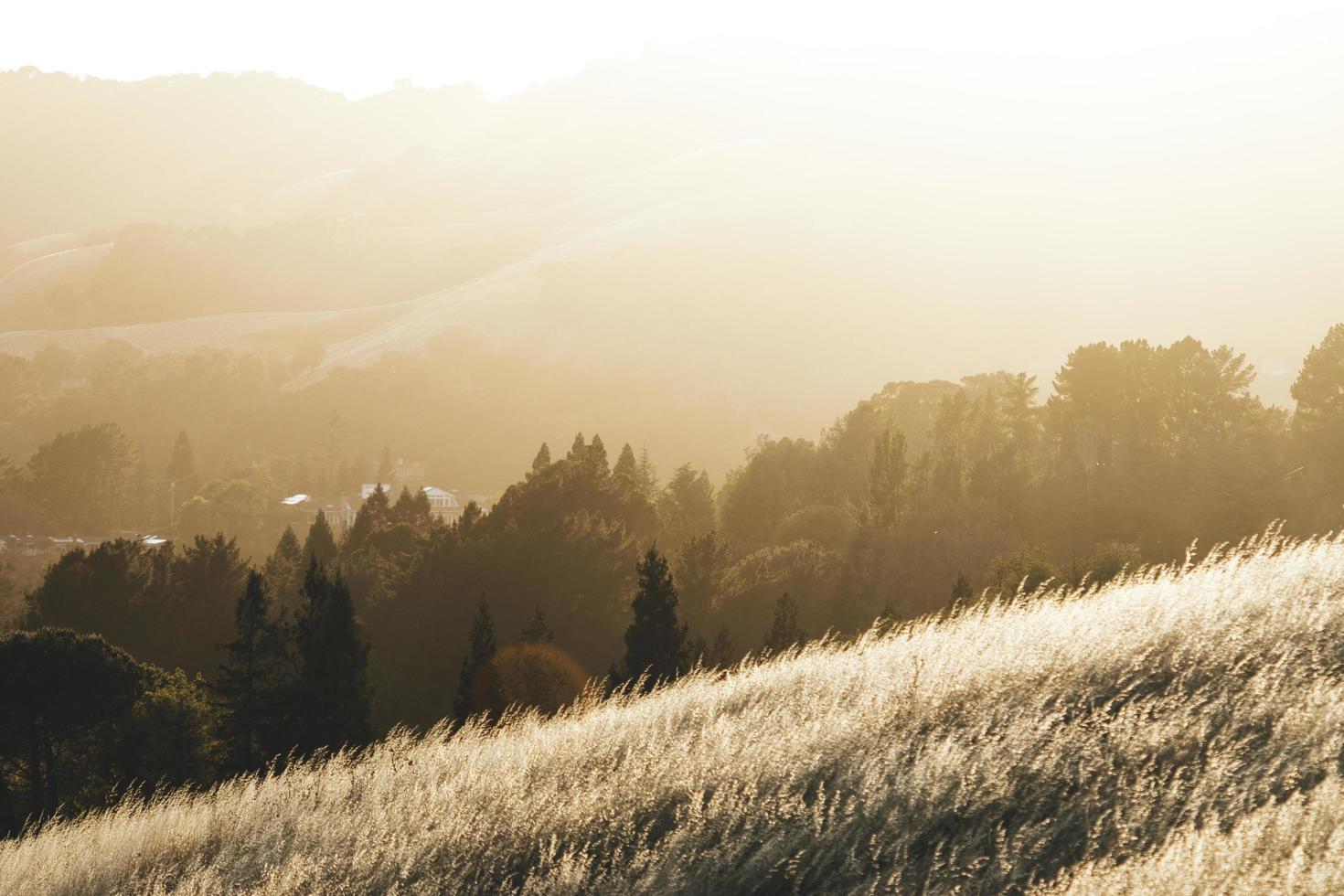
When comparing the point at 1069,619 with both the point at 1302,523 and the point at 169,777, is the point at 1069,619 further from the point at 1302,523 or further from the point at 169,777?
the point at 1302,523

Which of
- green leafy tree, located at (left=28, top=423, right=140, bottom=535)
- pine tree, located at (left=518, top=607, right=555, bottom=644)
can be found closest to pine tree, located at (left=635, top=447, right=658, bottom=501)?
pine tree, located at (left=518, top=607, right=555, bottom=644)

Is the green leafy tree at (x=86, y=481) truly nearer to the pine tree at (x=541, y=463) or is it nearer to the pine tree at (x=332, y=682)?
the pine tree at (x=541, y=463)

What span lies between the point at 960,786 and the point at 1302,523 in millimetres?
69446

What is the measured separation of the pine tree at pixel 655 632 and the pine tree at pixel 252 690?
14.4m

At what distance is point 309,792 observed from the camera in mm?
13070

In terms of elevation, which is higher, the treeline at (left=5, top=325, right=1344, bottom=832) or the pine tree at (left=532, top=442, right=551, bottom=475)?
the pine tree at (left=532, top=442, right=551, bottom=475)

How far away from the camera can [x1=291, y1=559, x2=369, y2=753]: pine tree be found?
42.6 m

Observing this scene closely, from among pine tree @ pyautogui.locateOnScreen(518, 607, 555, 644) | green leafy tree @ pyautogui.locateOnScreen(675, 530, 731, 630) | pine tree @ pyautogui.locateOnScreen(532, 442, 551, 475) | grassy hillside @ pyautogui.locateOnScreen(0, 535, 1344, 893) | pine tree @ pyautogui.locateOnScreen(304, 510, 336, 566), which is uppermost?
grassy hillside @ pyautogui.locateOnScreen(0, 535, 1344, 893)

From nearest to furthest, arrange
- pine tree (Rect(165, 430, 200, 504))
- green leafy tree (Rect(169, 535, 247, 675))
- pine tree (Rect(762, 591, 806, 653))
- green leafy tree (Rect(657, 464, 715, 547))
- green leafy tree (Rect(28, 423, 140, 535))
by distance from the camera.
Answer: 1. pine tree (Rect(762, 591, 806, 653))
2. green leafy tree (Rect(169, 535, 247, 675))
3. green leafy tree (Rect(657, 464, 715, 547))
4. green leafy tree (Rect(28, 423, 140, 535))
5. pine tree (Rect(165, 430, 200, 504))

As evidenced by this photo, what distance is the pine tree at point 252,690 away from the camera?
4441 centimetres

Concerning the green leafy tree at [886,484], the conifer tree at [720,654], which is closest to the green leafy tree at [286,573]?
the conifer tree at [720,654]

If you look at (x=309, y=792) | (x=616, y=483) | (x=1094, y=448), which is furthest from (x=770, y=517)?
(x=309, y=792)

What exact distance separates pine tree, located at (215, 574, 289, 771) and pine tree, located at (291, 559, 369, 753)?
1523mm

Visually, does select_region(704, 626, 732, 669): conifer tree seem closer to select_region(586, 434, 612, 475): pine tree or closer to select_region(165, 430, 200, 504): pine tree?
select_region(586, 434, 612, 475): pine tree
